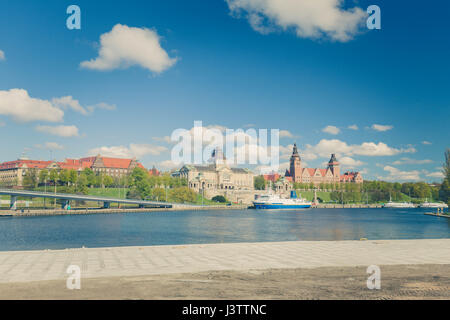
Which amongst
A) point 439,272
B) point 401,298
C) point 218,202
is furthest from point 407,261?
point 218,202

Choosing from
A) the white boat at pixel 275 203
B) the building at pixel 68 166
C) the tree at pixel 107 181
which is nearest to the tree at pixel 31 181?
the building at pixel 68 166

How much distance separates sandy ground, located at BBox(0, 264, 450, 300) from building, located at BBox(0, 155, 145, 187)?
140655 mm

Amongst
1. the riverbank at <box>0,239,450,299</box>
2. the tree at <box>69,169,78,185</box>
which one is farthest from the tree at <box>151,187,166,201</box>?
the riverbank at <box>0,239,450,299</box>

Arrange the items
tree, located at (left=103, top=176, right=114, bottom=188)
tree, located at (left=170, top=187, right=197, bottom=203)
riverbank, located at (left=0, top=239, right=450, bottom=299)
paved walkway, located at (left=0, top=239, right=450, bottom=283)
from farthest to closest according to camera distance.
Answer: tree, located at (left=103, top=176, right=114, bottom=188)
tree, located at (left=170, top=187, right=197, bottom=203)
paved walkway, located at (left=0, top=239, right=450, bottom=283)
riverbank, located at (left=0, top=239, right=450, bottom=299)

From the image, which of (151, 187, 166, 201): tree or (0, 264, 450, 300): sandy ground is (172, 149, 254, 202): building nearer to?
(151, 187, 166, 201): tree

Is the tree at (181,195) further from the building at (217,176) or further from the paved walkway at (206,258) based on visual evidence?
the paved walkway at (206,258)

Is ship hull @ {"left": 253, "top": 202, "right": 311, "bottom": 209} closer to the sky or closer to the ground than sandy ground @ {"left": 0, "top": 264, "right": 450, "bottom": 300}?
closer to the ground

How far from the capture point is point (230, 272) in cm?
1284

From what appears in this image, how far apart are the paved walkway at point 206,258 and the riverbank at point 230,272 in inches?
1.3

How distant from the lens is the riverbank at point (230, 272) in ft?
32.8

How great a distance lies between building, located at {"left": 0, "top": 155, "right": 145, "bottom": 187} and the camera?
488ft

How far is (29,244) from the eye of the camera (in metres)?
36.0

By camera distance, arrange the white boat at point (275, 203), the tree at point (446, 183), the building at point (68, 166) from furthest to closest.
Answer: the building at point (68, 166) → the white boat at point (275, 203) → the tree at point (446, 183)

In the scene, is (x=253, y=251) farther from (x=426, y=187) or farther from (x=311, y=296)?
(x=426, y=187)
